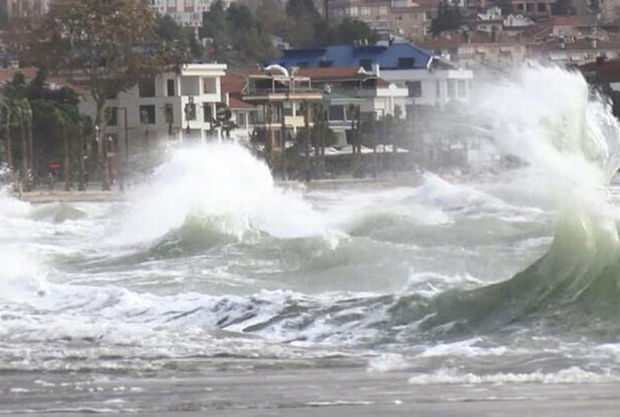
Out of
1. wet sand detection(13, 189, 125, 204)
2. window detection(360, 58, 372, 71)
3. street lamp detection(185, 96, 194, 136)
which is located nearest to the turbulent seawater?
wet sand detection(13, 189, 125, 204)

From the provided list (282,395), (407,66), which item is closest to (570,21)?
(407,66)

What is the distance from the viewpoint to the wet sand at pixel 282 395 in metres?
14.6

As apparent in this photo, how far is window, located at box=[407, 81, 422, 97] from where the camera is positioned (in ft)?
325

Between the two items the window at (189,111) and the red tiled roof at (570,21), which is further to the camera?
the red tiled roof at (570,21)

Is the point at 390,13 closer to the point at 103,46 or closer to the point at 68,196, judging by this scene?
the point at 103,46

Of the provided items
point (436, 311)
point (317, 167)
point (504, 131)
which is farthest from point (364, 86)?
point (436, 311)

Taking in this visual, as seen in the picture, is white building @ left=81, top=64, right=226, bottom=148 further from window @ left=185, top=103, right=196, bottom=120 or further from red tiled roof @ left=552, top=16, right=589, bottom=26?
red tiled roof @ left=552, top=16, right=589, bottom=26

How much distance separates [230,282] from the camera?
85.4 feet

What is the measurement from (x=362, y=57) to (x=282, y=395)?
92.2 m

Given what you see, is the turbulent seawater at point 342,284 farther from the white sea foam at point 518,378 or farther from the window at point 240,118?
the window at point 240,118

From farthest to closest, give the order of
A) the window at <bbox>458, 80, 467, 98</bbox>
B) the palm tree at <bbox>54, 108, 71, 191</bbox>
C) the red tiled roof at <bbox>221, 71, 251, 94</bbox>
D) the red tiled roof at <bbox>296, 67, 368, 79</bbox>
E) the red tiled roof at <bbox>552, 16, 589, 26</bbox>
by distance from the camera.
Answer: the red tiled roof at <bbox>552, 16, 589, 26</bbox>
the red tiled roof at <bbox>296, 67, 368, 79</bbox>
the window at <bbox>458, 80, 467, 98</bbox>
the red tiled roof at <bbox>221, 71, 251, 94</bbox>
the palm tree at <bbox>54, 108, 71, 191</bbox>

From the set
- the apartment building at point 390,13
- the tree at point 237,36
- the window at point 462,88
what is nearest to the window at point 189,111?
the window at point 462,88

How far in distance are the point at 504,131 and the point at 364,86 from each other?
217ft

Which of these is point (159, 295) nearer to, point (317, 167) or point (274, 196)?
point (274, 196)
